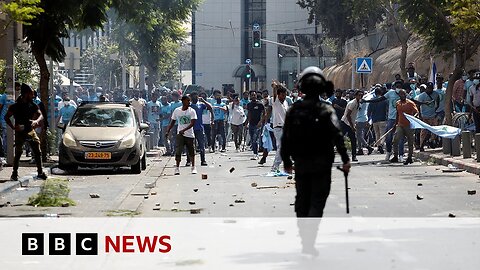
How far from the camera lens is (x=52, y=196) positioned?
55.4ft

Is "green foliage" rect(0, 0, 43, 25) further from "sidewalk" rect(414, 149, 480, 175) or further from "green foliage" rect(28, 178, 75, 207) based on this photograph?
"sidewalk" rect(414, 149, 480, 175)

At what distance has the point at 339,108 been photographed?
1282 inches

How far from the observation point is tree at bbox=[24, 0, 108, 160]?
26547 millimetres

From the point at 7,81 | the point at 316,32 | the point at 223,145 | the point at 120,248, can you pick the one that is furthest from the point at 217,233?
the point at 316,32

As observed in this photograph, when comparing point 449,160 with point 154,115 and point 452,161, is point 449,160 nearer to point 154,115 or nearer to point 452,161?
point 452,161

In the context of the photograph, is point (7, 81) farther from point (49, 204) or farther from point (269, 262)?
point (269, 262)

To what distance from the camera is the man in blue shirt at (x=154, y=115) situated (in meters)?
38.1

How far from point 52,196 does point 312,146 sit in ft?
23.1

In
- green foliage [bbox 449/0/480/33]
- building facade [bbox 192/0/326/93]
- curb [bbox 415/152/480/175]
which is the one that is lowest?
curb [bbox 415/152/480/175]

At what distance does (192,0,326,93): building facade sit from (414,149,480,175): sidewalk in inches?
3092

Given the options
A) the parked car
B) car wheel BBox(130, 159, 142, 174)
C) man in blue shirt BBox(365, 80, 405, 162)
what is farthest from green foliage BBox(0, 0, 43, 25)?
man in blue shirt BBox(365, 80, 405, 162)

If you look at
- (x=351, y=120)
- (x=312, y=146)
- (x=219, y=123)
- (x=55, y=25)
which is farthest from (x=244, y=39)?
(x=312, y=146)

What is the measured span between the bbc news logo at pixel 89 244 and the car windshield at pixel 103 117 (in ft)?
42.5

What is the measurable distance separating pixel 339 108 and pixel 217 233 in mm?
20083
